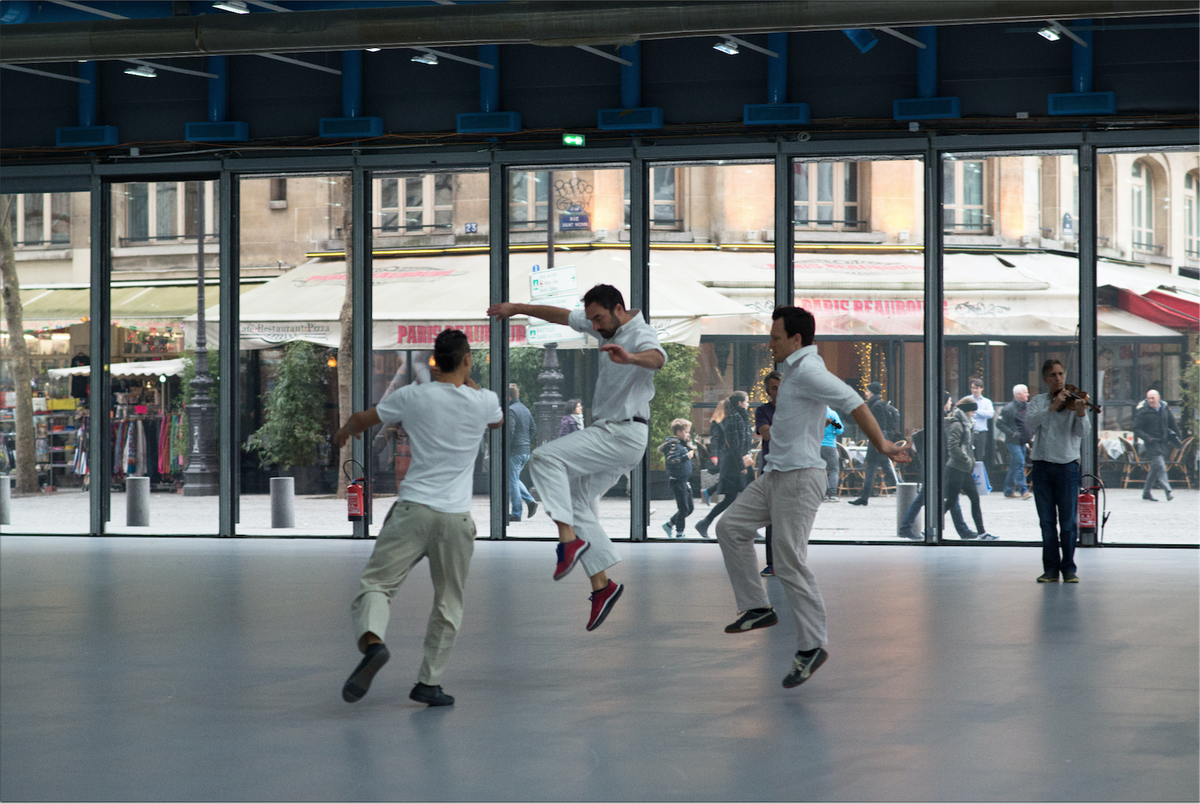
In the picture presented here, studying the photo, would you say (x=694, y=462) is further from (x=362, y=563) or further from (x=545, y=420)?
(x=362, y=563)

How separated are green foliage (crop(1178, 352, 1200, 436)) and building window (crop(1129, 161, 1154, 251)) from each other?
1.21m

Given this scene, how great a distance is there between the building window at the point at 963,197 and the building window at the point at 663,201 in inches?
104

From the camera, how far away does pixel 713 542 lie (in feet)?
42.2

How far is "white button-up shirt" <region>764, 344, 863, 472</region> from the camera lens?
588 cm

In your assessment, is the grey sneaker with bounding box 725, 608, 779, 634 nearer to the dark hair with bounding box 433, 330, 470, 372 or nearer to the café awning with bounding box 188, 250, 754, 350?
the dark hair with bounding box 433, 330, 470, 372

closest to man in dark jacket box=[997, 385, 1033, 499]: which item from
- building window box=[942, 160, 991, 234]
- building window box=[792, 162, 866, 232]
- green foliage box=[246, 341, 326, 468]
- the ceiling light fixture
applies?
building window box=[942, 160, 991, 234]

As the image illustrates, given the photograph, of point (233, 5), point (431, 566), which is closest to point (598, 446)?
point (431, 566)

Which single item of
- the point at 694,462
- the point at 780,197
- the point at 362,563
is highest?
the point at 780,197

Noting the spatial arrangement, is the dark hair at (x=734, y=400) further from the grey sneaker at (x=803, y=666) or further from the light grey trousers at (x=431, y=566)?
the light grey trousers at (x=431, y=566)

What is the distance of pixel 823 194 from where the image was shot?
42.2 feet

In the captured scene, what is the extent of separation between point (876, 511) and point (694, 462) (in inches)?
73.9

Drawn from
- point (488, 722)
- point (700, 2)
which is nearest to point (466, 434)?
point (488, 722)

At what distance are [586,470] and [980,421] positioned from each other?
281 inches

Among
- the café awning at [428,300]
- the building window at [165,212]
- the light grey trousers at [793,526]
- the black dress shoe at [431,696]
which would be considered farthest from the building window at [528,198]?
the black dress shoe at [431,696]
